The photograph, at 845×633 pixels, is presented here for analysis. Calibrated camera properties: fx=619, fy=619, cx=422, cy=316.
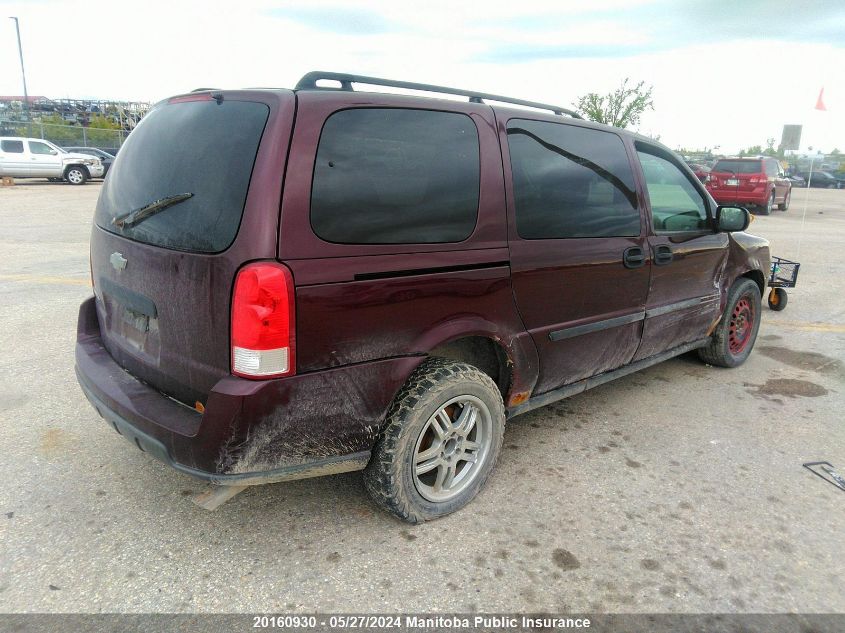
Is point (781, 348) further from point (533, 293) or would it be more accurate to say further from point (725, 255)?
point (533, 293)

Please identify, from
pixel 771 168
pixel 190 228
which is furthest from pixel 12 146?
pixel 771 168

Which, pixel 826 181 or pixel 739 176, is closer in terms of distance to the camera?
pixel 739 176

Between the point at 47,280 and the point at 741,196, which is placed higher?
the point at 741,196

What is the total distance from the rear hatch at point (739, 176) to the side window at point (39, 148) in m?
22.4

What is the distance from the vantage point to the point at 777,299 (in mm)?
6609

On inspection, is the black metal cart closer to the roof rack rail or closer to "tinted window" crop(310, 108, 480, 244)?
the roof rack rail

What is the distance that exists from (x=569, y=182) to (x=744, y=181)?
55.3 feet

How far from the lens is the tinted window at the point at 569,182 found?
2961 millimetres

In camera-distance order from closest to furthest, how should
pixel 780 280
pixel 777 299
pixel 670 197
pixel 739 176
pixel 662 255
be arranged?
pixel 662 255, pixel 670 197, pixel 780 280, pixel 777 299, pixel 739 176

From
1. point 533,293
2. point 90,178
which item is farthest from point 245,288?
point 90,178

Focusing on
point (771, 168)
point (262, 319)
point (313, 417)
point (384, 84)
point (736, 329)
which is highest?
point (384, 84)

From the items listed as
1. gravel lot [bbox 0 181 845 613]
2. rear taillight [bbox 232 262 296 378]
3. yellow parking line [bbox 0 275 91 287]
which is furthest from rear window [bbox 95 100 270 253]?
yellow parking line [bbox 0 275 91 287]

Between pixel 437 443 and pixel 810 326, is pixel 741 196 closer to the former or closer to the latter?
pixel 810 326

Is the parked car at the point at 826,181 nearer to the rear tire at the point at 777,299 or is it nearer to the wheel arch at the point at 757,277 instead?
the rear tire at the point at 777,299
